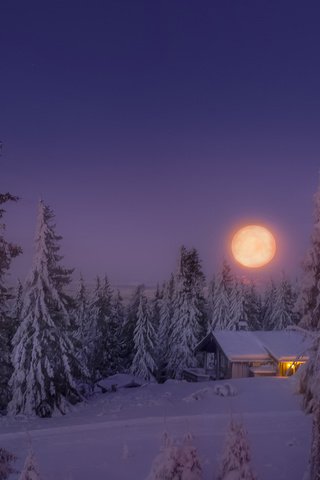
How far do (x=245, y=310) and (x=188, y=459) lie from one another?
2051 inches

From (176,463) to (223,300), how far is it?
5287 cm

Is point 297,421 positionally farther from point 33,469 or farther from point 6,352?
point 6,352

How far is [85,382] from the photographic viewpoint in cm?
4631

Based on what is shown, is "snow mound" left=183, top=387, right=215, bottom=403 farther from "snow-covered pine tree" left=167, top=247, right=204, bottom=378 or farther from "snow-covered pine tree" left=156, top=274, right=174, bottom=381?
"snow-covered pine tree" left=156, top=274, right=174, bottom=381

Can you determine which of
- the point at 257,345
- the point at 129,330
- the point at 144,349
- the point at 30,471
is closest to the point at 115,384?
the point at 144,349

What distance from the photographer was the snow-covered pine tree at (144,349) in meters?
53.7

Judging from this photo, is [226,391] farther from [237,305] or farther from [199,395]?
[237,305]

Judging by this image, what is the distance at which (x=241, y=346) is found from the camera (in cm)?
4184

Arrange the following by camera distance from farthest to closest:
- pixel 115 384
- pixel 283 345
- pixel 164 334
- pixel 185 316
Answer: pixel 164 334 < pixel 185 316 < pixel 115 384 < pixel 283 345

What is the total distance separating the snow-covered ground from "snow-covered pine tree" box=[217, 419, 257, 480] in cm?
96

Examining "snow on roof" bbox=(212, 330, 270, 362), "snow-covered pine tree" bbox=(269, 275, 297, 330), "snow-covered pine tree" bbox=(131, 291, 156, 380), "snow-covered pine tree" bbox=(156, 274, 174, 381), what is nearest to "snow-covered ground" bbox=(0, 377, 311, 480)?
"snow on roof" bbox=(212, 330, 270, 362)

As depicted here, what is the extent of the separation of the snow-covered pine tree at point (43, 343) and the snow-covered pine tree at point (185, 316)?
2247 centimetres

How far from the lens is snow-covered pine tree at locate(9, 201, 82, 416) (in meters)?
29.0

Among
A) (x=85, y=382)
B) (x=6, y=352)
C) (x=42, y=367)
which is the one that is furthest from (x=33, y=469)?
(x=85, y=382)
